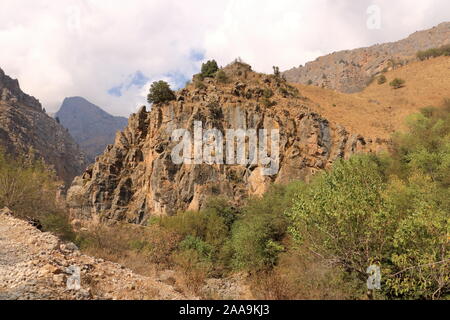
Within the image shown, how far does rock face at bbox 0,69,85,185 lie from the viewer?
7350 centimetres

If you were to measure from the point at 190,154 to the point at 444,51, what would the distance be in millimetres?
58565

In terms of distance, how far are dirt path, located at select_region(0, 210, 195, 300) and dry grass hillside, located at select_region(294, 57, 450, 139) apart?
33.8 metres

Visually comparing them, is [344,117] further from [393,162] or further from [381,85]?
[381,85]

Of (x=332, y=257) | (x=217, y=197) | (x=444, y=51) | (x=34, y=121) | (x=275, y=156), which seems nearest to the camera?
(x=332, y=257)

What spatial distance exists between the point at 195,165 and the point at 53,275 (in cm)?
2414

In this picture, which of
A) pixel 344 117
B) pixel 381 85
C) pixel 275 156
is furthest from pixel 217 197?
pixel 381 85

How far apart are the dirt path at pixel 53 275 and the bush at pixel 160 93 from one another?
2766 cm

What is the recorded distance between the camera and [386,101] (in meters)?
47.5

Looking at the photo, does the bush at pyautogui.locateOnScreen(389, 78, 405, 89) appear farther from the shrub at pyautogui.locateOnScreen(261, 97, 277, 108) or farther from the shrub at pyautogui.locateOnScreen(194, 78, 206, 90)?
the shrub at pyautogui.locateOnScreen(194, 78, 206, 90)

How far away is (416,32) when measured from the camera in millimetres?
100312

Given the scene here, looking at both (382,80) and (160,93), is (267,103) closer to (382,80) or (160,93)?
(160,93)

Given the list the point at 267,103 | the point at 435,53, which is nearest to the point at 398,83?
the point at 435,53

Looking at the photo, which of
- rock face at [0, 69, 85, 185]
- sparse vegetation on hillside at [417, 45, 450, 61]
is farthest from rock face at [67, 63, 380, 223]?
rock face at [0, 69, 85, 185]

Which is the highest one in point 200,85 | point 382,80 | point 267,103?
point 382,80
